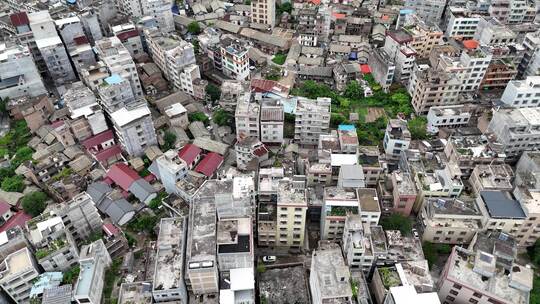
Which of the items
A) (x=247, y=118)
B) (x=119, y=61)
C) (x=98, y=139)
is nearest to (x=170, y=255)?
(x=247, y=118)

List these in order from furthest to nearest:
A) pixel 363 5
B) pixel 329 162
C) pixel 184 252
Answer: pixel 363 5
pixel 329 162
pixel 184 252

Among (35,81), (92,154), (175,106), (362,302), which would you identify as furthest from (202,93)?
(362,302)

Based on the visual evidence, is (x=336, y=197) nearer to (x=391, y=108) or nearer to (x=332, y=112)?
(x=332, y=112)

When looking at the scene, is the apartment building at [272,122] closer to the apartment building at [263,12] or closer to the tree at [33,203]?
the tree at [33,203]

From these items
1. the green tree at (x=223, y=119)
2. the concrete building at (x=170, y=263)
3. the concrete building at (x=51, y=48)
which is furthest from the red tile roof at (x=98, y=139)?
the concrete building at (x=170, y=263)

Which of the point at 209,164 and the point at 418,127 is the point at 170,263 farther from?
the point at 418,127

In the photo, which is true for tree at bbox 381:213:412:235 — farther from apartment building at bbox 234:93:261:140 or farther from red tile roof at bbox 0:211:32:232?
red tile roof at bbox 0:211:32:232

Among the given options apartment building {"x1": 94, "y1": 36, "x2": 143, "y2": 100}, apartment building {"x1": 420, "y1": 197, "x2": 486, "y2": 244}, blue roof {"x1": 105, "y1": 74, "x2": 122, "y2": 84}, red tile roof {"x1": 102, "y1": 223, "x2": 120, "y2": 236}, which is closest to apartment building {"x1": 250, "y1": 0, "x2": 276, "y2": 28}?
apartment building {"x1": 94, "y1": 36, "x2": 143, "y2": 100}
